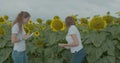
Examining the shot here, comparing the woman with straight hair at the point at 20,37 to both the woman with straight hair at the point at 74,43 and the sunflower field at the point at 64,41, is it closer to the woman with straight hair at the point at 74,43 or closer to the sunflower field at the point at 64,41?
the sunflower field at the point at 64,41

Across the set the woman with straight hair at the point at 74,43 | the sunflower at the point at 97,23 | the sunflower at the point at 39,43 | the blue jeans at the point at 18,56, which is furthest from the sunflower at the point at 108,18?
the blue jeans at the point at 18,56

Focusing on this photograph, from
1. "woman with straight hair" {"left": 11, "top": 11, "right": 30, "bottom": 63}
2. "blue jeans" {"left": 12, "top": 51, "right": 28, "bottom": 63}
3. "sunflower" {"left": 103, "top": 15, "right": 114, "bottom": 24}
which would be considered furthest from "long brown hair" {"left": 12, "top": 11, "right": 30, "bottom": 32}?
"sunflower" {"left": 103, "top": 15, "right": 114, "bottom": 24}

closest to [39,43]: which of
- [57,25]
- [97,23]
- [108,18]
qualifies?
[57,25]

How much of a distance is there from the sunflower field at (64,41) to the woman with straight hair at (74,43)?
7.2 inches

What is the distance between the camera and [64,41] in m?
7.67

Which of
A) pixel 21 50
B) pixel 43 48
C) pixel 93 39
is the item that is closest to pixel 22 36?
pixel 21 50

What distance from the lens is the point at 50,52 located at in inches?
301

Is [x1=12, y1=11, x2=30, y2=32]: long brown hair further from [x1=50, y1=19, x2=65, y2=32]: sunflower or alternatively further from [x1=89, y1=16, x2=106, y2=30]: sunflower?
[x1=89, y1=16, x2=106, y2=30]: sunflower

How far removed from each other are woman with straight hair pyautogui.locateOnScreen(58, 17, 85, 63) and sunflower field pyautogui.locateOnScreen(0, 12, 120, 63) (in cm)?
18

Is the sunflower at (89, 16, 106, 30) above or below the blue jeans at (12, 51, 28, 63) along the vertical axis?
above

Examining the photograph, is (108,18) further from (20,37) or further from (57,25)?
(20,37)

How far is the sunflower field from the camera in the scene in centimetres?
719

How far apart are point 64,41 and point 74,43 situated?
741 millimetres

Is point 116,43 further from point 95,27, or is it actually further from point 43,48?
point 43,48
